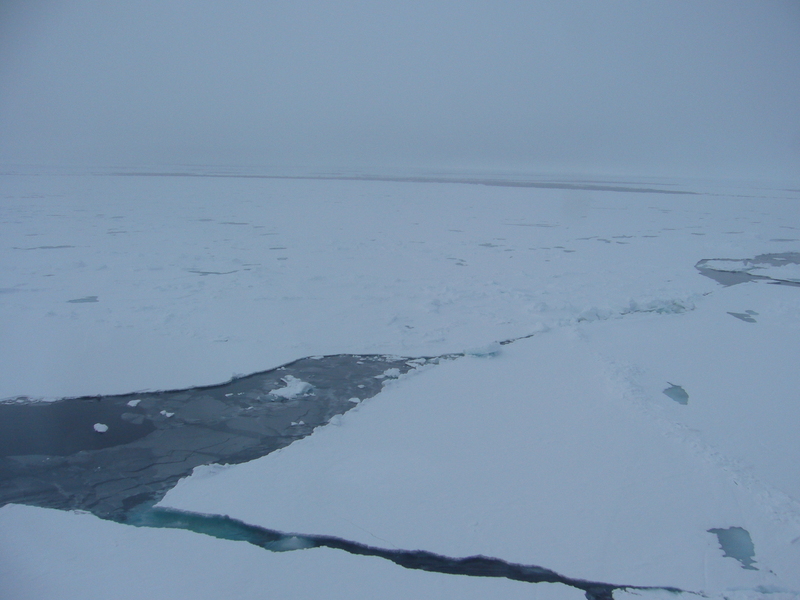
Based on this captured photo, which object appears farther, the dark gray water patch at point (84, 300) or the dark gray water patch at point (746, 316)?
the dark gray water patch at point (84, 300)

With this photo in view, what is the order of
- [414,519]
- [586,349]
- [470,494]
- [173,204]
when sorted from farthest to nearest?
[173,204] → [586,349] → [470,494] → [414,519]

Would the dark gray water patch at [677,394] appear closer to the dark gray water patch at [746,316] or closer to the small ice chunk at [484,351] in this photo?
the small ice chunk at [484,351]

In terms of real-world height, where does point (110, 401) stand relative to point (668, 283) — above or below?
below

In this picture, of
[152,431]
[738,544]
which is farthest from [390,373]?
[738,544]

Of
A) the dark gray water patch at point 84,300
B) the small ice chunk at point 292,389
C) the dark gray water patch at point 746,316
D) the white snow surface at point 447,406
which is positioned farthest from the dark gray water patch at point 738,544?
the dark gray water patch at point 84,300

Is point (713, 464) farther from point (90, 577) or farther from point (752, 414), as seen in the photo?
point (90, 577)

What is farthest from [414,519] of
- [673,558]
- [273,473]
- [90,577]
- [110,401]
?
[110,401]

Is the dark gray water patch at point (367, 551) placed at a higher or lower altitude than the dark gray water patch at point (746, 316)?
lower

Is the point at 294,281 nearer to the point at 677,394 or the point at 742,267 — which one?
the point at 677,394
